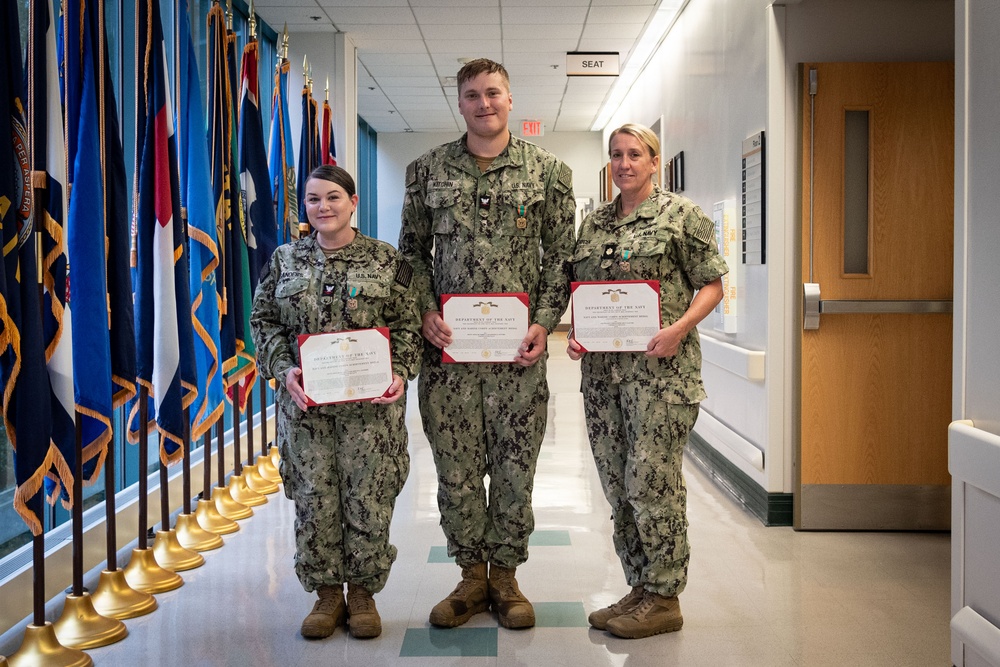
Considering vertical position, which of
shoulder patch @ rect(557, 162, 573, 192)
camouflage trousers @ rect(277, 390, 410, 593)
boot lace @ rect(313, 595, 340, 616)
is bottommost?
boot lace @ rect(313, 595, 340, 616)

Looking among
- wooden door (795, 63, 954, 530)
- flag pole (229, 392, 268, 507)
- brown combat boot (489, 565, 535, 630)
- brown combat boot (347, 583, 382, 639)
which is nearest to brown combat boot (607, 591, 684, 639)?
brown combat boot (489, 565, 535, 630)

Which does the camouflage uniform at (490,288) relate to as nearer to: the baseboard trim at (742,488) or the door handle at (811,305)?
the door handle at (811,305)

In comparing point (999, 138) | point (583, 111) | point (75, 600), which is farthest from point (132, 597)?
point (583, 111)

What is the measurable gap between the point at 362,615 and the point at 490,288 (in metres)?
1.13

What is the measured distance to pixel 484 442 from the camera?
2895mm

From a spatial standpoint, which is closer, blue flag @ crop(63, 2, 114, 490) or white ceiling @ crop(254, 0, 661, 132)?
blue flag @ crop(63, 2, 114, 490)

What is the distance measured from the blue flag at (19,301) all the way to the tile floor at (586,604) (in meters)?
0.70

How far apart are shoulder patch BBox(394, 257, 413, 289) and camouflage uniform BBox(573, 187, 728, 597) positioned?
21.2 inches

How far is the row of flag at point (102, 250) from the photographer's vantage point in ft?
8.11

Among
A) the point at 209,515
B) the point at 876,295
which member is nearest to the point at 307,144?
the point at 209,515

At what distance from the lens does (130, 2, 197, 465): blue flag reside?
3.40m

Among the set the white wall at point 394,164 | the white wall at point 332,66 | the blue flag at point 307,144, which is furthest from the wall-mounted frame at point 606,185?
the blue flag at point 307,144

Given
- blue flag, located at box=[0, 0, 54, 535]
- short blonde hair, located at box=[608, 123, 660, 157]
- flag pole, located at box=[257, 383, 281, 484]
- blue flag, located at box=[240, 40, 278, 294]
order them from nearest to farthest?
blue flag, located at box=[0, 0, 54, 535] < short blonde hair, located at box=[608, 123, 660, 157] < blue flag, located at box=[240, 40, 278, 294] < flag pole, located at box=[257, 383, 281, 484]

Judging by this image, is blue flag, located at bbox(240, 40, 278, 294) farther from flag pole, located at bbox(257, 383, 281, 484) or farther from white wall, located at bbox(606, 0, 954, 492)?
white wall, located at bbox(606, 0, 954, 492)
